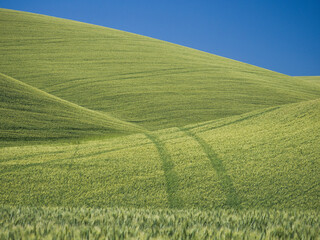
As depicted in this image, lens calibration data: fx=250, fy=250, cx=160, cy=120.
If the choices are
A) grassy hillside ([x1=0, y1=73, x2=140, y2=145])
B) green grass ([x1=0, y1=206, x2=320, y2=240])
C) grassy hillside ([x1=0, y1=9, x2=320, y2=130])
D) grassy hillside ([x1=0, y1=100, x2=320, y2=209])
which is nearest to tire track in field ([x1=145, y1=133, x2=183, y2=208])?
grassy hillside ([x1=0, y1=100, x2=320, y2=209])

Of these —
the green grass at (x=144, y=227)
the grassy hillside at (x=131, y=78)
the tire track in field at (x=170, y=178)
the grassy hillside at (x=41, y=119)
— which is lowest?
the green grass at (x=144, y=227)

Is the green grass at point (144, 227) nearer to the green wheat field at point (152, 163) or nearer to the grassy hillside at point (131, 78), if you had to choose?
the green wheat field at point (152, 163)

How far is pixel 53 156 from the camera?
35.8 ft

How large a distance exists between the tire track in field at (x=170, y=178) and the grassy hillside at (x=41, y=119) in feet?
23.0

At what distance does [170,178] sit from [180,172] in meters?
0.57

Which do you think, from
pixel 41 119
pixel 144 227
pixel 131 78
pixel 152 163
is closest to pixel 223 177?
pixel 152 163

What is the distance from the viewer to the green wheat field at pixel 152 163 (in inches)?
151

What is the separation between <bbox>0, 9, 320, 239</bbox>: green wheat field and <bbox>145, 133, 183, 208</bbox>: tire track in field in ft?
0.11

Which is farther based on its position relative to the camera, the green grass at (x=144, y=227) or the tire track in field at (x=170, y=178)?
the tire track in field at (x=170, y=178)

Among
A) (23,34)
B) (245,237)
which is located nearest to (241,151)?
(245,237)

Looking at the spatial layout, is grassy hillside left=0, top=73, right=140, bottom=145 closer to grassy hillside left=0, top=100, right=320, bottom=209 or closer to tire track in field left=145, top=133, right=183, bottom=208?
grassy hillside left=0, top=100, right=320, bottom=209

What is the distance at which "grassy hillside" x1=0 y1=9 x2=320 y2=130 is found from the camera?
24.1 meters

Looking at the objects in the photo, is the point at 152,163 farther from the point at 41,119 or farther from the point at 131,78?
the point at 131,78


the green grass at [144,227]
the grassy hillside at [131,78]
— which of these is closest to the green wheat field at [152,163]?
the green grass at [144,227]
